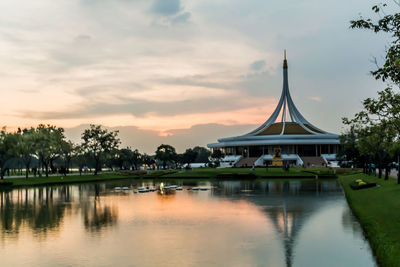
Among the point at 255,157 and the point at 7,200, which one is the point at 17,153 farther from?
the point at 255,157

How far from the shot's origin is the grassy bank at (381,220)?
545 inches

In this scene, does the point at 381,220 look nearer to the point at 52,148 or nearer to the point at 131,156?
the point at 52,148

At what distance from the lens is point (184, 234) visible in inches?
740

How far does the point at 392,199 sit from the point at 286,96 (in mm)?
115085

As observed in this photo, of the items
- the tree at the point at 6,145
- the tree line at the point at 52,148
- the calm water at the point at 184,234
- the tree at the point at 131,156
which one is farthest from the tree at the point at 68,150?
the calm water at the point at 184,234

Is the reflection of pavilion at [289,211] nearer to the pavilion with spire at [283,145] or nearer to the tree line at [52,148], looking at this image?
the tree line at [52,148]

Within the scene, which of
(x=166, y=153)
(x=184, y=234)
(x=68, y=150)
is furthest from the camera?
(x=166, y=153)

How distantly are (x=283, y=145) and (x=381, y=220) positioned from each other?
106 metres

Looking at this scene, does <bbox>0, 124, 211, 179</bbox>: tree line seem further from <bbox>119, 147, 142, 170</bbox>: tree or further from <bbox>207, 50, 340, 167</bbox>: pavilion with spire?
<bbox>207, 50, 340, 167</bbox>: pavilion with spire

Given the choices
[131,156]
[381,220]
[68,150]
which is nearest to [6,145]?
[68,150]

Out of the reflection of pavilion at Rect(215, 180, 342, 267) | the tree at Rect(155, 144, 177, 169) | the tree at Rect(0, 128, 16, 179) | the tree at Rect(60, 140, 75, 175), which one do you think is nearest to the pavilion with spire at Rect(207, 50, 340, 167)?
the tree at Rect(155, 144, 177, 169)

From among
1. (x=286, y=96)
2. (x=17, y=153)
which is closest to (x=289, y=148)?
(x=286, y=96)

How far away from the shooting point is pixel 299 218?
22844 mm

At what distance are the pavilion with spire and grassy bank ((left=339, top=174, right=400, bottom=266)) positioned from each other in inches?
3354
